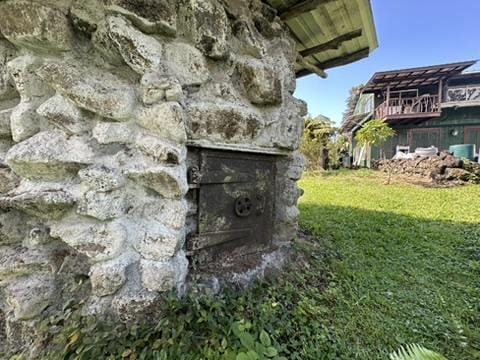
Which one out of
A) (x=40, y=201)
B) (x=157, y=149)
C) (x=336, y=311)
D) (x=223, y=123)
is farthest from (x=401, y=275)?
(x=40, y=201)

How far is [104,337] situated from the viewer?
1.05 meters

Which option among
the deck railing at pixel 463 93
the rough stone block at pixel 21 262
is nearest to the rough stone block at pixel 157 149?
the rough stone block at pixel 21 262

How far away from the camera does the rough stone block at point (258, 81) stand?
165 centimetres

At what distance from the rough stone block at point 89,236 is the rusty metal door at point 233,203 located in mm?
459

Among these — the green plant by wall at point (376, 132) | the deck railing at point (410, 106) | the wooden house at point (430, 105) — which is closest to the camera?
the green plant by wall at point (376, 132)

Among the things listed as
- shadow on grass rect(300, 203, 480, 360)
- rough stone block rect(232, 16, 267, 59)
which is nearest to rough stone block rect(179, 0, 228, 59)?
rough stone block rect(232, 16, 267, 59)

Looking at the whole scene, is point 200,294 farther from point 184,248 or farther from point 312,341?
point 312,341

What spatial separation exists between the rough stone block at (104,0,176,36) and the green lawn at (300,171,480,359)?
188 centimetres

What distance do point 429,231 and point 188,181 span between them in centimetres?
360

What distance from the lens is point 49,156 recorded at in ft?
3.69

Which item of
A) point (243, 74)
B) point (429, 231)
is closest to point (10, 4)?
point (243, 74)

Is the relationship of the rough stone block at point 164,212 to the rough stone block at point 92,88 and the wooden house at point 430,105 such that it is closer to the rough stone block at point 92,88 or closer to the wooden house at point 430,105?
the rough stone block at point 92,88

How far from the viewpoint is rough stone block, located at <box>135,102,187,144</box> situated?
1.25 metres

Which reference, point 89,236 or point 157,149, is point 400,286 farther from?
point 89,236
